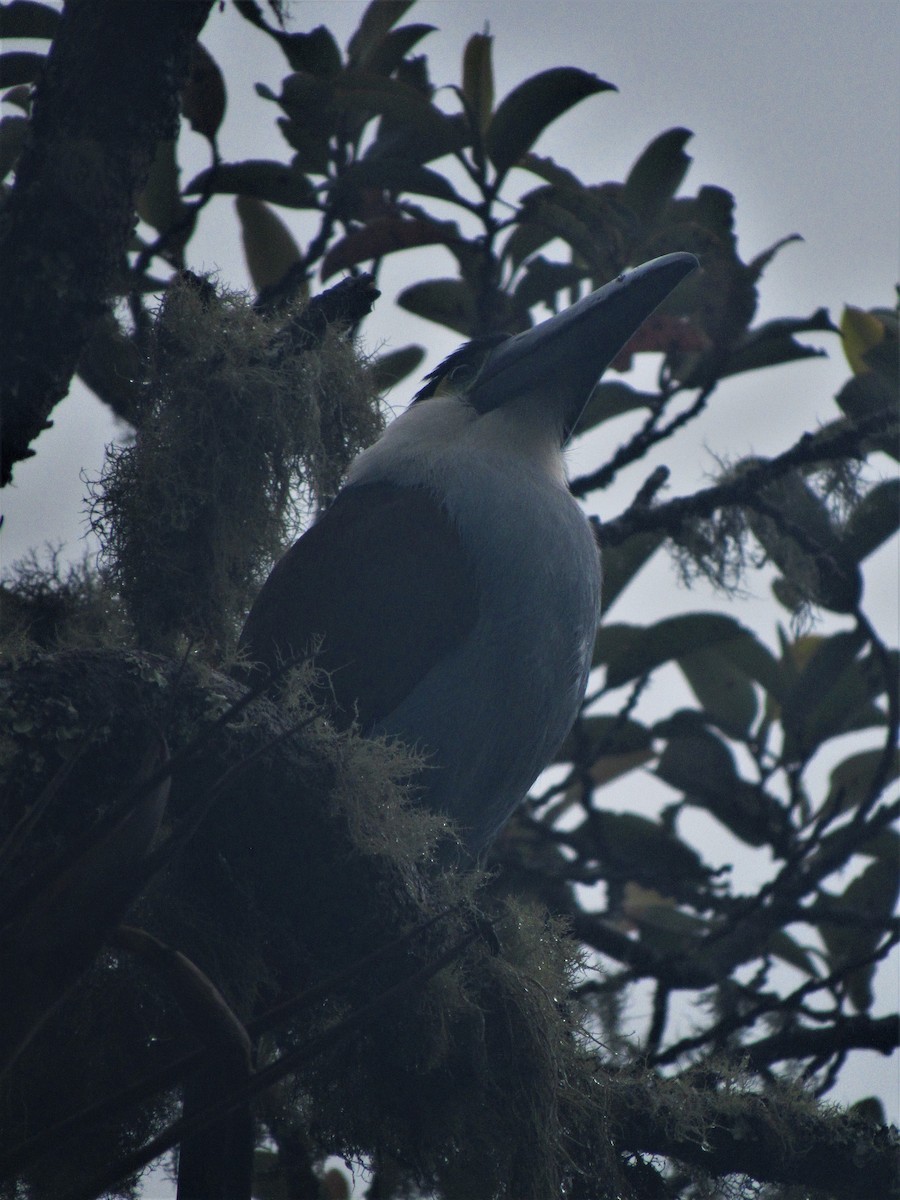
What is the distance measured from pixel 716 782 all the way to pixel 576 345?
1.83 m

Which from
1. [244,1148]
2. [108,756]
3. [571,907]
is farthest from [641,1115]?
[571,907]

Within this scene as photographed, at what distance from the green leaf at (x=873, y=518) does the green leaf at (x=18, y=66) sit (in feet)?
9.04

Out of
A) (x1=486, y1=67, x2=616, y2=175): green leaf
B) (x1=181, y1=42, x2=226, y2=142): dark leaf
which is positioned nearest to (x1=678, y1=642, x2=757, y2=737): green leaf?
(x1=486, y1=67, x2=616, y2=175): green leaf

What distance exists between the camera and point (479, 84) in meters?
3.82

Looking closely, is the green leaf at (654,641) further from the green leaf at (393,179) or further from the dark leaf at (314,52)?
the dark leaf at (314,52)

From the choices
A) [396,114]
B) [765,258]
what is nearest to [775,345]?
[765,258]

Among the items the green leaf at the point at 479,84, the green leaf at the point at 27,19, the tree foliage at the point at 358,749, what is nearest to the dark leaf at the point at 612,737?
the tree foliage at the point at 358,749

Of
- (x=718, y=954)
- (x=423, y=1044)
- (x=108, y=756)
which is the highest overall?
(x=718, y=954)

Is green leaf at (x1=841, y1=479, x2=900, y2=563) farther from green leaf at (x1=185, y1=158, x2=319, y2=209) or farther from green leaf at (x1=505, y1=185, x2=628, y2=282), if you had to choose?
green leaf at (x1=185, y1=158, x2=319, y2=209)

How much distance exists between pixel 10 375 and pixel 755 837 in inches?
129

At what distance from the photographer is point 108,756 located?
2090mm

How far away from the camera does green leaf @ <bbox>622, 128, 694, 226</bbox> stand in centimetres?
395

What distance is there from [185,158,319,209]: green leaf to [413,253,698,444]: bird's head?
67cm

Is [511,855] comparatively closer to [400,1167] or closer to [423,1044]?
[400,1167]
